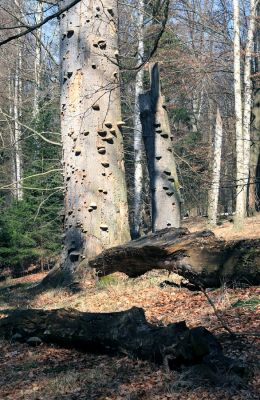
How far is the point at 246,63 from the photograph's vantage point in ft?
64.3

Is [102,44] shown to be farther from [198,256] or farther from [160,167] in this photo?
[198,256]

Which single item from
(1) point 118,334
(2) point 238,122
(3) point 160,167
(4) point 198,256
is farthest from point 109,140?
(2) point 238,122

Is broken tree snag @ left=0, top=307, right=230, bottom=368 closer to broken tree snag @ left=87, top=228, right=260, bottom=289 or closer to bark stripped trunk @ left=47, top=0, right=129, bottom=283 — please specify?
broken tree snag @ left=87, top=228, right=260, bottom=289

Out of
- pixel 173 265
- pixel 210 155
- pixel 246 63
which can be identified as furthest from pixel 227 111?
pixel 173 265

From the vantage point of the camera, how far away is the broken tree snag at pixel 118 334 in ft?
12.5

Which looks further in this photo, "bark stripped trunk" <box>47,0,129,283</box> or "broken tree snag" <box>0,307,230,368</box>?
"bark stripped trunk" <box>47,0,129,283</box>

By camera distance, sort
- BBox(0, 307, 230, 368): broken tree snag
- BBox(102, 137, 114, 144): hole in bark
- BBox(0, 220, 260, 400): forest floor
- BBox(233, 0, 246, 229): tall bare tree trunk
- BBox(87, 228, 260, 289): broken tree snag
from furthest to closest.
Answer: BBox(233, 0, 246, 229): tall bare tree trunk, BBox(102, 137, 114, 144): hole in bark, BBox(87, 228, 260, 289): broken tree snag, BBox(0, 307, 230, 368): broken tree snag, BBox(0, 220, 260, 400): forest floor

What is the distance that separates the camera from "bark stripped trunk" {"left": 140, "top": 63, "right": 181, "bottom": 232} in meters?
11.2

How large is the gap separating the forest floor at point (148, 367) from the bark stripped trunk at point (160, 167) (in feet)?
14.3

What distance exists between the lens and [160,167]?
11273 mm

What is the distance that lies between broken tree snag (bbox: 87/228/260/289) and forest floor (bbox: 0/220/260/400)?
20cm

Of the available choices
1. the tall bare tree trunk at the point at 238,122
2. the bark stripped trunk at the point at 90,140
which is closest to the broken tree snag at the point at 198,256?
the bark stripped trunk at the point at 90,140

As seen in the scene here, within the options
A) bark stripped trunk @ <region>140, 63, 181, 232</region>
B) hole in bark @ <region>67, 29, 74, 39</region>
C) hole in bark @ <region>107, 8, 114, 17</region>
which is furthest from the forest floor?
hole in bark @ <region>107, 8, 114, 17</region>

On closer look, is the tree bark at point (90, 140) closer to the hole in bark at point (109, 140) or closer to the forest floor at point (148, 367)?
the hole in bark at point (109, 140)
